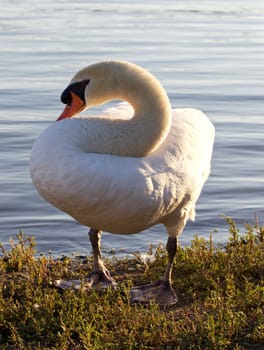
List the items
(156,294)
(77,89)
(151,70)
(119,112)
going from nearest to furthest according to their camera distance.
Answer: (156,294), (77,89), (119,112), (151,70)

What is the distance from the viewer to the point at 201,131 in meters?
6.30

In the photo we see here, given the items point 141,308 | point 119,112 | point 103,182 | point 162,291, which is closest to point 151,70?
point 119,112

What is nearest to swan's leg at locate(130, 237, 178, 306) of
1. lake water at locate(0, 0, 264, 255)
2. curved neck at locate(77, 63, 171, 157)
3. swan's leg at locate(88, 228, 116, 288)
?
swan's leg at locate(88, 228, 116, 288)

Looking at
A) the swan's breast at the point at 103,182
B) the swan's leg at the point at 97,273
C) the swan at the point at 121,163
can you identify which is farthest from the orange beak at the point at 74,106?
the swan's leg at the point at 97,273

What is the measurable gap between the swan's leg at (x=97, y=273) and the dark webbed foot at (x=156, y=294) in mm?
203

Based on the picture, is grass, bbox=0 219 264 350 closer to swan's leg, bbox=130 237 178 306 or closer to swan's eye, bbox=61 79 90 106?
swan's leg, bbox=130 237 178 306

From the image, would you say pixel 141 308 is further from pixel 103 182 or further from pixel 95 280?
pixel 95 280

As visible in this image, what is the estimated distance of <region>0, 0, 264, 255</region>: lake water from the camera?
829 cm

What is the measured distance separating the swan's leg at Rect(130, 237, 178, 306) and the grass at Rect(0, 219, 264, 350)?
0.25ft

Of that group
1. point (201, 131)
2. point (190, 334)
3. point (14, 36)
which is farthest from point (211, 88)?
point (190, 334)

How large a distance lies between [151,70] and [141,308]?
30.4ft

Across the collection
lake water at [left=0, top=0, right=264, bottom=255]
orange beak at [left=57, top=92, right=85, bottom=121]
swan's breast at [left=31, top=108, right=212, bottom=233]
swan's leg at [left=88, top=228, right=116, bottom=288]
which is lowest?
lake water at [left=0, top=0, right=264, bottom=255]

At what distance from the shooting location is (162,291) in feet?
18.5

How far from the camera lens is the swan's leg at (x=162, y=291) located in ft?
18.2
